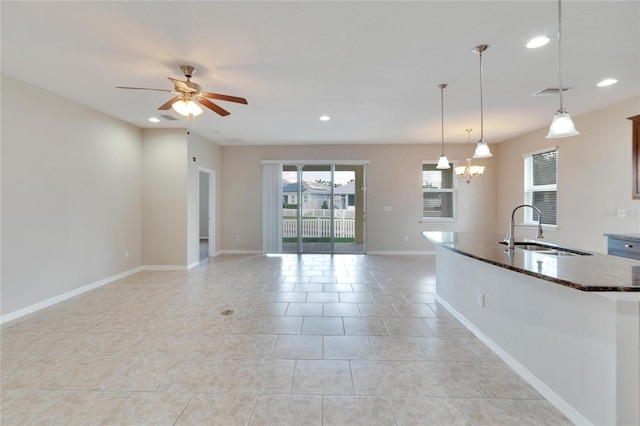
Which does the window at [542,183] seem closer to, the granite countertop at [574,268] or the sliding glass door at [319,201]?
the sliding glass door at [319,201]

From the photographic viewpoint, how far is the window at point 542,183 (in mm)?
5328

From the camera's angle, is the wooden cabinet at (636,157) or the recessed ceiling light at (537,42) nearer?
the recessed ceiling light at (537,42)

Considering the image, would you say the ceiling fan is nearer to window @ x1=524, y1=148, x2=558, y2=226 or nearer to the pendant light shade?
the pendant light shade

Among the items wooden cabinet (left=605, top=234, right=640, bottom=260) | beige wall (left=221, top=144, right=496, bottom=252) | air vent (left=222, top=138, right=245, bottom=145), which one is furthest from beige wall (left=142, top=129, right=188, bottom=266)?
wooden cabinet (left=605, top=234, right=640, bottom=260)

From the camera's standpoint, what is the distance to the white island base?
4.81ft

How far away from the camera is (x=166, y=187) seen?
5.43 meters

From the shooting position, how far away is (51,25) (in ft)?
7.44

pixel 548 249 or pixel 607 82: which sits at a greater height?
pixel 607 82

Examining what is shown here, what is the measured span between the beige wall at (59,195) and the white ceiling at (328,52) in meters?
0.35

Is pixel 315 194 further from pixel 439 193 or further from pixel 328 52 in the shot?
pixel 328 52

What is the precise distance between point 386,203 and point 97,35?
19.7ft

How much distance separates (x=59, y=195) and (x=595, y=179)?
7.80m

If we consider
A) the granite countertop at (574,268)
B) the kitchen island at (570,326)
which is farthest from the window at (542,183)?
the granite countertop at (574,268)

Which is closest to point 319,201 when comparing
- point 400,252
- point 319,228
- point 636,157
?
point 319,228
